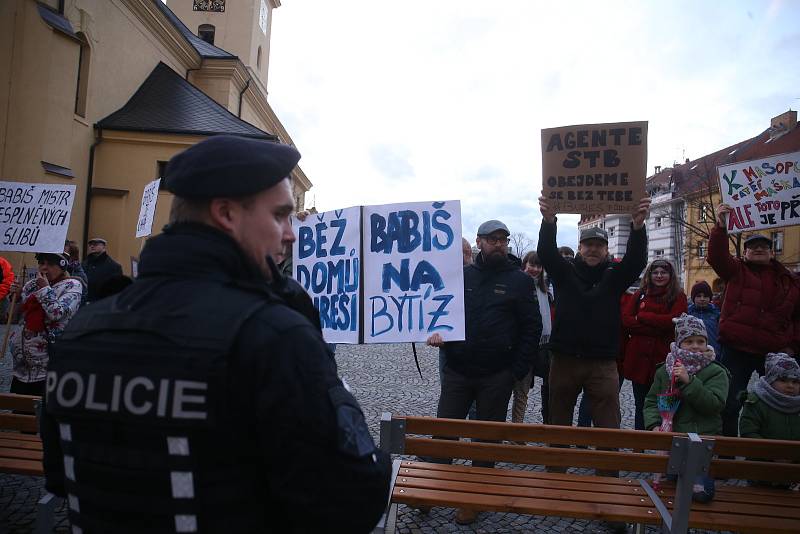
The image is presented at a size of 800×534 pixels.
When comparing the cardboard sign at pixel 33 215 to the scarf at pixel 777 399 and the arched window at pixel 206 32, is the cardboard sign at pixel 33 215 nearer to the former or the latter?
the scarf at pixel 777 399

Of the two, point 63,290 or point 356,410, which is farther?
point 63,290

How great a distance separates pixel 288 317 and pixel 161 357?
A: 252mm

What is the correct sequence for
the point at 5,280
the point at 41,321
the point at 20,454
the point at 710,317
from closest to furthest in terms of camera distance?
the point at 20,454, the point at 41,321, the point at 710,317, the point at 5,280

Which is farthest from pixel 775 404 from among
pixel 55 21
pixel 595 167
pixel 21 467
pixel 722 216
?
pixel 55 21

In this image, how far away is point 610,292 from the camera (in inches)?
161

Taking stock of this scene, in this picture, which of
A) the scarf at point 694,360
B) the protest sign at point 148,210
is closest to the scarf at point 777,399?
the scarf at point 694,360

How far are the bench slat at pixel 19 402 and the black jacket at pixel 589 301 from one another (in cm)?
339

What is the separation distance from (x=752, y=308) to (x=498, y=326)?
2.34 m

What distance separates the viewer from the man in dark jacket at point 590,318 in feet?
13.3

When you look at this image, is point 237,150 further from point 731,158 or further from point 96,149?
point 731,158

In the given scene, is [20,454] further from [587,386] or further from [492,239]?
[587,386]

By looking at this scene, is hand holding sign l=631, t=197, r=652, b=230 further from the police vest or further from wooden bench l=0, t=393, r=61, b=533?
wooden bench l=0, t=393, r=61, b=533

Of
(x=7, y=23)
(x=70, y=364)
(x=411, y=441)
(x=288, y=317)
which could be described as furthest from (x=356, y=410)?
(x=7, y=23)

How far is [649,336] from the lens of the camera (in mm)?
5031
